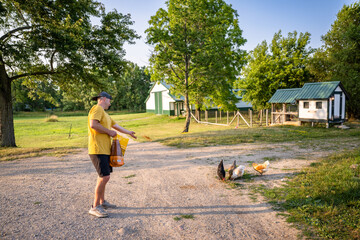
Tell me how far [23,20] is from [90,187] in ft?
35.9

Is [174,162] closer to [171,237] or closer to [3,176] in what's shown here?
[171,237]

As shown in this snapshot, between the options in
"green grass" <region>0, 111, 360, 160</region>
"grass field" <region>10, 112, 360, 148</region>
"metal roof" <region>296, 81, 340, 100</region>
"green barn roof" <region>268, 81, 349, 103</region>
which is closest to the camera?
"green grass" <region>0, 111, 360, 160</region>

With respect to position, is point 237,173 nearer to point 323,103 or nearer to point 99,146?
point 99,146

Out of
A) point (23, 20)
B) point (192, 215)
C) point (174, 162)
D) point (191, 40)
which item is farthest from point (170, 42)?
point (192, 215)

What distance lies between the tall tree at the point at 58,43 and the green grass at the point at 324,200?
10.9 meters

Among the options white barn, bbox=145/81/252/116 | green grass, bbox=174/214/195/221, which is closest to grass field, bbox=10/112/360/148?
green grass, bbox=174/214/195/221

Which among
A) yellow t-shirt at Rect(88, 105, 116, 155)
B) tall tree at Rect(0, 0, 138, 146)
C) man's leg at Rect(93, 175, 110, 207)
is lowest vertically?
man's leg at Rect(93, 175, 110, 207)

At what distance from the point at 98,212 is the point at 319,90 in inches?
822

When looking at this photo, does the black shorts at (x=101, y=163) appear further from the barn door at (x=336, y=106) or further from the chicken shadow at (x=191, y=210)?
the barn door at (x=336, y=106)

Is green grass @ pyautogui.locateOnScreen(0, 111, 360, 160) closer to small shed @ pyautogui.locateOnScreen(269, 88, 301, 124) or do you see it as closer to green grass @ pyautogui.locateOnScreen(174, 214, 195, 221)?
small shed @ pyautogui.locateOnScreen(269, 88, 301, 124)

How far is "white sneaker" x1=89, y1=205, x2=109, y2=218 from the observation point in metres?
4.07

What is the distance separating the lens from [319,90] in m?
19.0

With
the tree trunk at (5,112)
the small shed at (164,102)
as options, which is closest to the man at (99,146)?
the tree trunk at (5,112)

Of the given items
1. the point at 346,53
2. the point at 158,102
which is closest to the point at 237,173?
the point at 346,53
